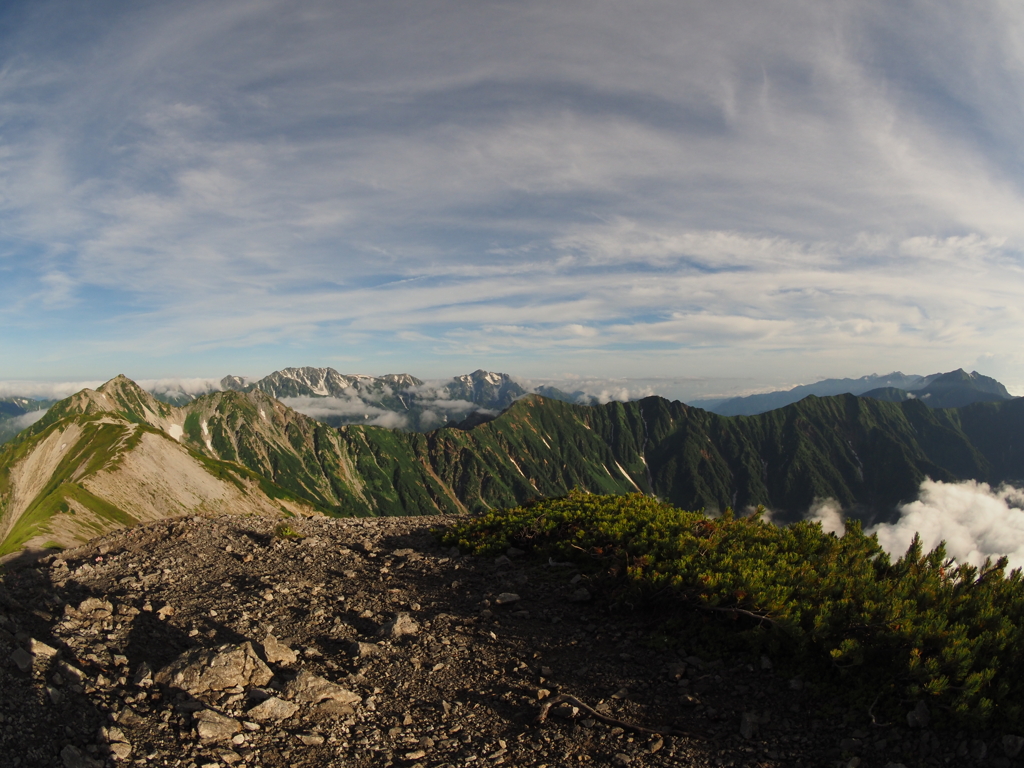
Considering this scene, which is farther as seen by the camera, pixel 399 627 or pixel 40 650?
pixel 399 627

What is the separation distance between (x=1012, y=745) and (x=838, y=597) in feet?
11.0

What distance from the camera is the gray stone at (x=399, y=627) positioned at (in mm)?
11258

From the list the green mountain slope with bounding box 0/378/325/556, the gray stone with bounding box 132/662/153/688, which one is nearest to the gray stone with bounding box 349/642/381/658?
the gray stone with bounding box 132/662/153/688

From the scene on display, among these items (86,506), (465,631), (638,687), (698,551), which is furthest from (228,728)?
(86,506)

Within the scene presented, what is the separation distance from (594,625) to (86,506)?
96439 millimetres

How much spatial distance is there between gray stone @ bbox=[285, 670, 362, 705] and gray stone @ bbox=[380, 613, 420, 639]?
2.12m

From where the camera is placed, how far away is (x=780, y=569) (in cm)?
1172

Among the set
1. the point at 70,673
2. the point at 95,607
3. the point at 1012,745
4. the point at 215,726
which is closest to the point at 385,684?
the point at 215,726

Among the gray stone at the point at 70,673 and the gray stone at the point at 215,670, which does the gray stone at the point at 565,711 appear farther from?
the gray stone at the point at 70,673

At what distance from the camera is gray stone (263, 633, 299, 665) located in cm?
998

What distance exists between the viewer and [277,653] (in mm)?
10070

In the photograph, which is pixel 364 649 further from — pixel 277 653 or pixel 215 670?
pixel 215 670

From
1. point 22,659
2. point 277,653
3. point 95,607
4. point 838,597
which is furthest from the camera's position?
point 95,607

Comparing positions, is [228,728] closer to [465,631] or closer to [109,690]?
[109,690]
